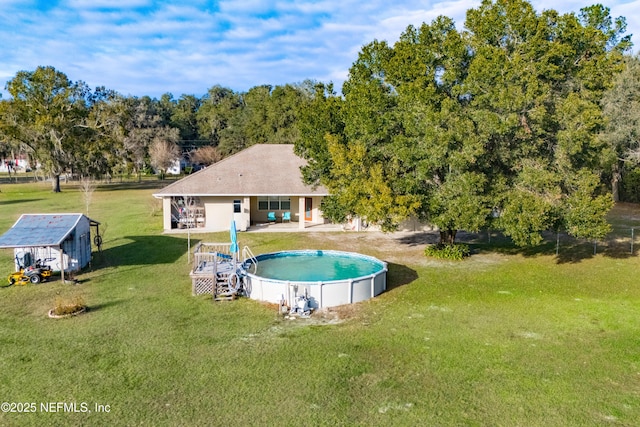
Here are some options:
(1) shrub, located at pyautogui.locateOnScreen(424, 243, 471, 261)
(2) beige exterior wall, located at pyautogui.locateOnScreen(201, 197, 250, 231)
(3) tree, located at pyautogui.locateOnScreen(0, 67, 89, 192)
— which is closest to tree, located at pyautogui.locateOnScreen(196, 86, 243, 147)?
(3) tree, located at pyautogui.locateOnScreen(0, 67, 89, 192)

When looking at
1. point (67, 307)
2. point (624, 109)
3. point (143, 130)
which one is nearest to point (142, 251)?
point (67, 307)

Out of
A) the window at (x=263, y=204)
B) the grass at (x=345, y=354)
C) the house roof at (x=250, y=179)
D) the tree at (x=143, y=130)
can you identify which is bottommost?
the grass at (x=345, y=354)

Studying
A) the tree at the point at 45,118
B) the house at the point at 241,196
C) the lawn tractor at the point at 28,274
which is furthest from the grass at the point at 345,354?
the tree at the point at 45,118

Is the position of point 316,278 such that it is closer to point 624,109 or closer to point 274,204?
point 274,204

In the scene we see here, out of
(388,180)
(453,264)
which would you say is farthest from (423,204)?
(453,264)

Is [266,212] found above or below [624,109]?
below

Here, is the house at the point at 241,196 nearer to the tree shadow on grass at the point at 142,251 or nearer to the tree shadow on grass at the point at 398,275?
the tree shadow on grass at the point at 142,251
